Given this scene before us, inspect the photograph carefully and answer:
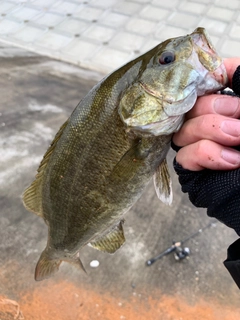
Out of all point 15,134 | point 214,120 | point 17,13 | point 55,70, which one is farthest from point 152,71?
point 17,13

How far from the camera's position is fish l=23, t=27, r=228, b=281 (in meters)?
1.26

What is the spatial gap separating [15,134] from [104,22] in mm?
3879

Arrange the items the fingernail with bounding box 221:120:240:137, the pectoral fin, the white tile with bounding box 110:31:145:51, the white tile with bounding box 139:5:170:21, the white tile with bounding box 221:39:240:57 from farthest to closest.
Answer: the white tile with bounding box 139:5:170:21 → the white tile with bounding box 110:31:145:51 → the white tile with bounding box 221:39:240:57 → the pectoral fin → the fingernail with bounding box 221:120:240:137

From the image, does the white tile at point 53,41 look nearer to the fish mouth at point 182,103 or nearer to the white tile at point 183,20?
the white tile at point 183,20

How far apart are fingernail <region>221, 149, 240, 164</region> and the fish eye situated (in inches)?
14.5

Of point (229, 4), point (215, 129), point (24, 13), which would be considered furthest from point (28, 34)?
point (215, 129)

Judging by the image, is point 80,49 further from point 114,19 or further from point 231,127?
point 231,127

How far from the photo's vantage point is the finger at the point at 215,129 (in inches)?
48.6

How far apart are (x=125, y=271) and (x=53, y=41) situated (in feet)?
15.9

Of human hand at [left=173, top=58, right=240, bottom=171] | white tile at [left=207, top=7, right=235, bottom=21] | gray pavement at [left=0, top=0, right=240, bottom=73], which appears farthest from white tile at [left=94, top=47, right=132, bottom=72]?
human hand at [left=173, top=58, right=240, bottom=171]

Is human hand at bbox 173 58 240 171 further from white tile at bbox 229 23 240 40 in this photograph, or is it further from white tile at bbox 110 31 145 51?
white tile at bbox 229 23 240 40

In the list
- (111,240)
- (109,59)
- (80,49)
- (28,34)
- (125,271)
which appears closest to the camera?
(111,240)

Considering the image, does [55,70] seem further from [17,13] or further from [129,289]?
[129,289]

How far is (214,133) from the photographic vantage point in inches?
49.2
